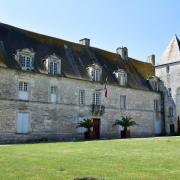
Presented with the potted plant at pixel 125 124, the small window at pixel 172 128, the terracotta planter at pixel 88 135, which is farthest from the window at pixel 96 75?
the small window at pixel 172 128

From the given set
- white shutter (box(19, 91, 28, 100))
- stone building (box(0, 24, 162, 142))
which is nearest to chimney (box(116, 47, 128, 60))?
stone building (box(0, 24, 162, 142))

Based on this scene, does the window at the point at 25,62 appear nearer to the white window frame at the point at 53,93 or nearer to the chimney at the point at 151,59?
the white window frame at the point at 53,93

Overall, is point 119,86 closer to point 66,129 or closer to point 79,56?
point 79,56

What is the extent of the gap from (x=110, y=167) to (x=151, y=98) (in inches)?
1010

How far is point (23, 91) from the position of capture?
23.4m

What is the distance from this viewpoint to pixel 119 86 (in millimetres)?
29797

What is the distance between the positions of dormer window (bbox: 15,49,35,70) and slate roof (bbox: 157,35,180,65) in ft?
51.2

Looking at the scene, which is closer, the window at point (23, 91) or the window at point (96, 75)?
the window at point (23, 91)

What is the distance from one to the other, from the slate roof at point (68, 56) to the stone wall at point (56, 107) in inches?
28.4

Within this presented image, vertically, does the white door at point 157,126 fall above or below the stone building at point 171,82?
below

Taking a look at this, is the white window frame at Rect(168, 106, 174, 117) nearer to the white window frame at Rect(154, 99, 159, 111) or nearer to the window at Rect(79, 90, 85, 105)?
the white window frame at Rect(154, 99, 159, 111)

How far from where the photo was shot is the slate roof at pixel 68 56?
24.3 m

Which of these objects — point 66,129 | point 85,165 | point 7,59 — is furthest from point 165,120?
point 85,165

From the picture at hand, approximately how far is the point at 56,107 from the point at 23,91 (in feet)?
9.75
